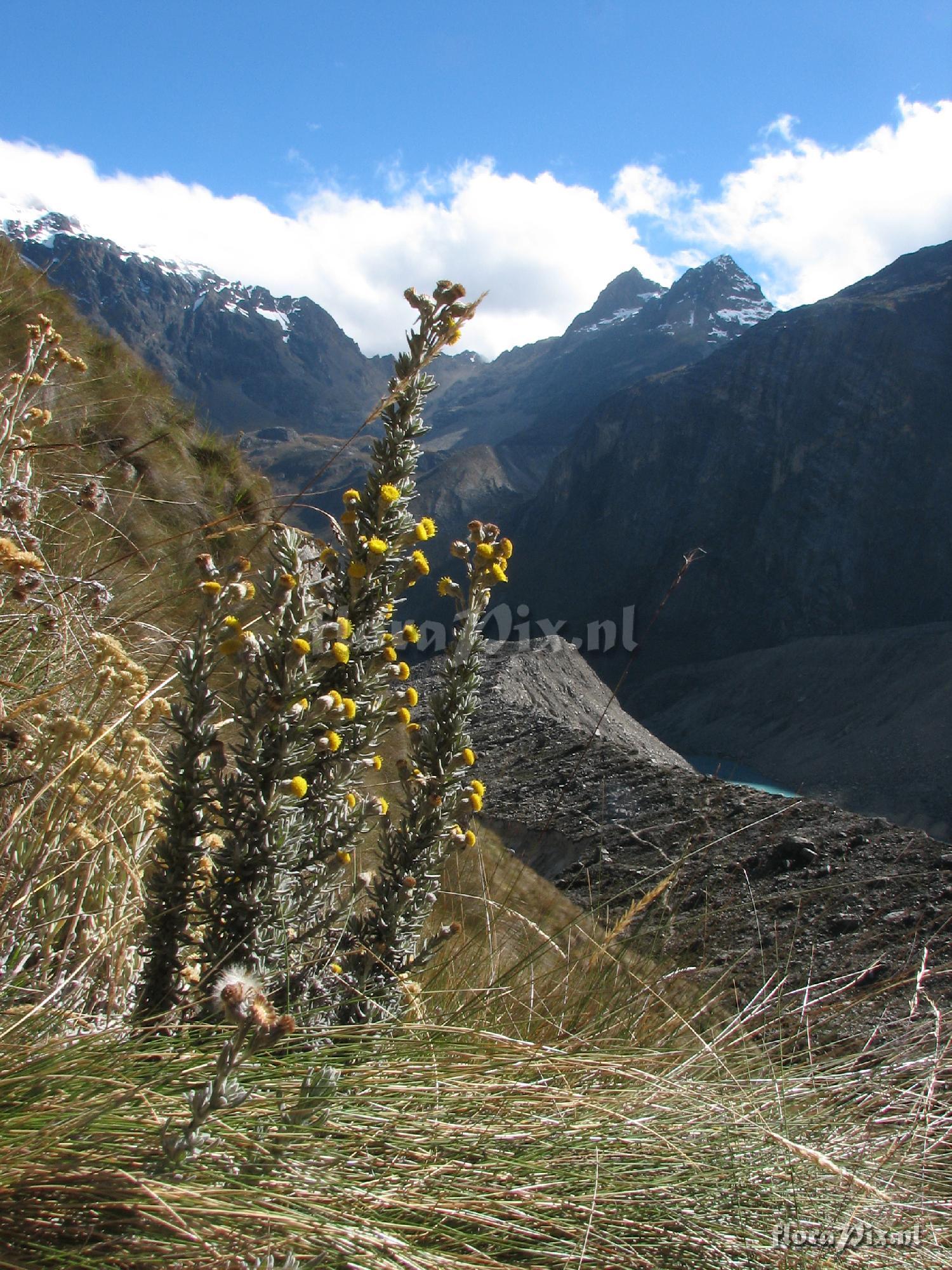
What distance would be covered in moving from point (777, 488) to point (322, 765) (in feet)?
364

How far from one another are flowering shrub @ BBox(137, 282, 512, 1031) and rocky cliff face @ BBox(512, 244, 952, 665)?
97062mm

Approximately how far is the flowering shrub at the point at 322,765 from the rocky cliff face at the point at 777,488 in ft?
318

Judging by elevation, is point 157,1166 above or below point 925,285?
below

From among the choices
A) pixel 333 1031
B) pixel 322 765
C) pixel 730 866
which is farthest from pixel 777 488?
pixel 333 1031

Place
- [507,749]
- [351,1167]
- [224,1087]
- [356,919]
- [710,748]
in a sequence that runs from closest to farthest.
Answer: [224,1087] → [351,1167] → [356,919] → [507,749] → [710,748]

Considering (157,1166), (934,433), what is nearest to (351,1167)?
(157,1166)

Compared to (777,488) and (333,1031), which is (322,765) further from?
(777,488)

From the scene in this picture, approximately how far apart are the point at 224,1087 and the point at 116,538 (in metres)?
5.76

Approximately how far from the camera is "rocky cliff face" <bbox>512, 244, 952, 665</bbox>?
92.3 m

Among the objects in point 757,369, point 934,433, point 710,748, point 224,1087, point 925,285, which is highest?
point 925,285

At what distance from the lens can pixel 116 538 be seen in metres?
5.95

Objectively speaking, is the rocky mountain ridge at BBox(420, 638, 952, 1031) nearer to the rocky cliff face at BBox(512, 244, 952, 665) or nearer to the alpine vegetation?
the alpine vegetation

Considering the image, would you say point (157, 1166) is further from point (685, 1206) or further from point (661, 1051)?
point (661, 1051)

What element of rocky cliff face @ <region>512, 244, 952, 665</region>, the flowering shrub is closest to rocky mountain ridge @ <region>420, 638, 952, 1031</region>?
the flowering shrub
